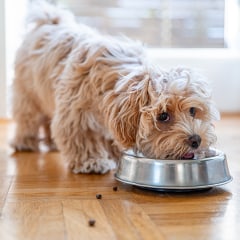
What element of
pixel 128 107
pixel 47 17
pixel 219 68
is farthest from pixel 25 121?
pixel 219 68

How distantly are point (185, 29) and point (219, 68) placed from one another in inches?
15.7

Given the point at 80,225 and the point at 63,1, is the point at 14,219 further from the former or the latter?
the point at 63,1

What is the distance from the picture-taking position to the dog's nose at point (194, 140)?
67.3 inches

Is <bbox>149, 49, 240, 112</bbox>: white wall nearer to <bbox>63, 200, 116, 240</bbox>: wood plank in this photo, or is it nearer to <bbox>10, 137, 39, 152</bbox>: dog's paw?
<bbox>10, 137, 39, 152</bbox>: dog's paw

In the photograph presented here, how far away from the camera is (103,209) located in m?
1.63

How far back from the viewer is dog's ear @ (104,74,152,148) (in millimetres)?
1796

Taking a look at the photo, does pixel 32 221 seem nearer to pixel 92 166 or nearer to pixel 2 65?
pixel 92 166

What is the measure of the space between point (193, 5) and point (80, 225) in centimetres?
282

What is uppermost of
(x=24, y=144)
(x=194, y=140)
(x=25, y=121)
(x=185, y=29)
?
(x=185, y=29)

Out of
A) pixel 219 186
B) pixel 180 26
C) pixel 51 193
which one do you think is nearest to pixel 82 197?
pixel 51 193

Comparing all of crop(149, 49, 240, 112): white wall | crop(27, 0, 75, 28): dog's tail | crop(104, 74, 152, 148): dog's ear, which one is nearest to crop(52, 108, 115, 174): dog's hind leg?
crop(104, 74, 152, 148): dog's ear

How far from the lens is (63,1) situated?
12.8 feet

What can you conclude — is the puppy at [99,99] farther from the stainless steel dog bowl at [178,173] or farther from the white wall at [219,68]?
the white wall at [219,68]

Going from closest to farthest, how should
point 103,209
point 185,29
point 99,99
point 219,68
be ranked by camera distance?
point 103,209 < point 99,99 < point 219,68 < point 185,29
